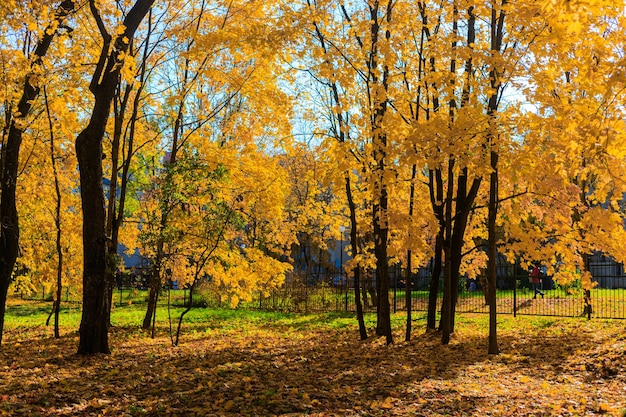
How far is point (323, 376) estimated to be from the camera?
7102 millimetres

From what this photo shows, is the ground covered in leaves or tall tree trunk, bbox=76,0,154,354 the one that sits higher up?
tall tree trunk, bbox=76,0,154,354

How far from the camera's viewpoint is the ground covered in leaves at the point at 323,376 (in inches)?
208

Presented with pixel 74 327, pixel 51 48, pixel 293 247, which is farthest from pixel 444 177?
pixel 293 247

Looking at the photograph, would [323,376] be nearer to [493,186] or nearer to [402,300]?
[493,186]

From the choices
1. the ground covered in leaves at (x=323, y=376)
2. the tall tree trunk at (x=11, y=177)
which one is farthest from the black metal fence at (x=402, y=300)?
the tall tree trunk at (x=11, y=177)

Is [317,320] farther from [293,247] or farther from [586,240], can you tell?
[293,247]

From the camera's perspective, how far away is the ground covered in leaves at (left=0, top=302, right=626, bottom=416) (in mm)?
5285

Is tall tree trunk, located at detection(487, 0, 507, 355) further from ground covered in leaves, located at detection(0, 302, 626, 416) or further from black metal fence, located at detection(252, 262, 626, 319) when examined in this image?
black metal fence, located at detection(252, 262, 626, 319)

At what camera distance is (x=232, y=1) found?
1117 cm

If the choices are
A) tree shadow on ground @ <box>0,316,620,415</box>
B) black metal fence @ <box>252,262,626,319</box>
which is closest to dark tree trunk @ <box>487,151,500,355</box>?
tree shadow on ground @ <box>0,316,620,415</box>

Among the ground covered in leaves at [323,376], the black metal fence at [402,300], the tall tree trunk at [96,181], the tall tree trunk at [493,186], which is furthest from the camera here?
the black metal fence at [402,300]

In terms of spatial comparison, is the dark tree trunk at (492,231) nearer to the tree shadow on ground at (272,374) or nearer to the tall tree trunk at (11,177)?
the tree shadow on ground at (272,374)

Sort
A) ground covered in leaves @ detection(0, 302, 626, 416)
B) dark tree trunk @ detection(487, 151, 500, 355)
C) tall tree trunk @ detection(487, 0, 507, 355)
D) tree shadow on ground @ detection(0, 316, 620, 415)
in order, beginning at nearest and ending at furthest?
ground covered in leaves @ detection(0, 302, 626, 416), tree shadow on ground @ detection(0, 316, 620, 415), tall tree trunk @ detection(487, 0, 507, 355), dark tree trunk @ detection(487, 151, 500, 355)

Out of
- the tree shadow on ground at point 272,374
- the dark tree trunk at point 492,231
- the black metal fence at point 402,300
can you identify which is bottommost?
the tree shadow on ground at point 272,374
